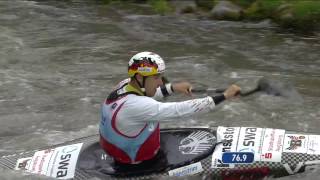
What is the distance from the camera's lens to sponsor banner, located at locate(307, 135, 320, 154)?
18.5ft

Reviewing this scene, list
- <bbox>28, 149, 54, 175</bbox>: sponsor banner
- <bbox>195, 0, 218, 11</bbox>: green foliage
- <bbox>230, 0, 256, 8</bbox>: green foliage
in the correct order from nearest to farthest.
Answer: <bbox>28, 149, 54, 175</bbox>: sponsor banner → <bbox>230, 0, 256, 8</bbox>: green foliage → <bbox>195, 0, 218, 11</bbox>: green foliage

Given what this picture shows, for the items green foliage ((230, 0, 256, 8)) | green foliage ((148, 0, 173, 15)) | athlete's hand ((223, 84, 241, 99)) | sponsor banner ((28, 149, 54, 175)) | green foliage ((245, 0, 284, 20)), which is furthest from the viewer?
green foliage ((148, 0, 173, 15))

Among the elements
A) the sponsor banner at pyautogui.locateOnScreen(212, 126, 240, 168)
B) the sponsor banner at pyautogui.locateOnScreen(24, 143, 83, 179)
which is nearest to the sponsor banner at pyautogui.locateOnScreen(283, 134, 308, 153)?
the sponsor banner at pyautogui.locateOnScreen(212, 126, 240, 168)

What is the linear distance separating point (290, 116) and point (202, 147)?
3.40m

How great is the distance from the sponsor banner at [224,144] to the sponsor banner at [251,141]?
5 cm

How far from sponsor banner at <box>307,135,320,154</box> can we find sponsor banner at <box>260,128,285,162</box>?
260 mm

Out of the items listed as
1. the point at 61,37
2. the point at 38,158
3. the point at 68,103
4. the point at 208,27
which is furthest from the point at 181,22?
the point at 38,158

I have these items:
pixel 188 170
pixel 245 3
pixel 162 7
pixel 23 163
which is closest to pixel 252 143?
pixel 188 170

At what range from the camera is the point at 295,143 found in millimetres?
5762

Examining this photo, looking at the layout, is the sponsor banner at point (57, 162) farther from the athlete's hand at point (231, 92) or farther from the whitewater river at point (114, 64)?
the athlete's hand at point (231, 92)

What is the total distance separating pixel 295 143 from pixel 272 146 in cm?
23

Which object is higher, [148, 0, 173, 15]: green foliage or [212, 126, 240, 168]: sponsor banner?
[212, 126, 240, 168]: sponsor banner

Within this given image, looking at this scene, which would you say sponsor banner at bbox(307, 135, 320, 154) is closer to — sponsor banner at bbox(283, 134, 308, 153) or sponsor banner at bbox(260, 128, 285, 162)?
sponsor banner at bbox(283, 134, 308, 153)

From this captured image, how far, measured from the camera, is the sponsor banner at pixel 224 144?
5676mm
